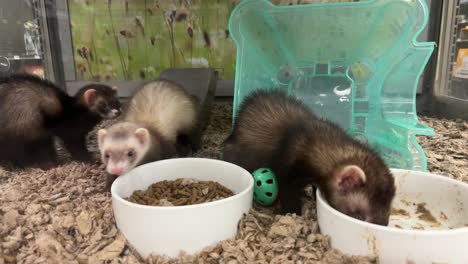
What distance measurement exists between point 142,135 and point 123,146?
0.49 ft

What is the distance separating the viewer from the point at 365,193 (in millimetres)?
1480

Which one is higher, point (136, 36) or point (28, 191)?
point (136, 36)

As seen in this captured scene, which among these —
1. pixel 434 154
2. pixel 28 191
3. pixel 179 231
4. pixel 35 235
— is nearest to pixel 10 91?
pixel 28 191

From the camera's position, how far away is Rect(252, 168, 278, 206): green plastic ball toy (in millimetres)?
1820

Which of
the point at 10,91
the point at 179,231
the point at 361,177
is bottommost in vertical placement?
the point at 179,231

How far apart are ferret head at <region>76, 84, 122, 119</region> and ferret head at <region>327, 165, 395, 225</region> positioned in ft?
6.40

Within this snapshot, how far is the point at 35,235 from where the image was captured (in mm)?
1540

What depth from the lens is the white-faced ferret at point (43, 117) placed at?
2443 mm

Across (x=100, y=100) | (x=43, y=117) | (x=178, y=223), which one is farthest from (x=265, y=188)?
(x=43, y=117)

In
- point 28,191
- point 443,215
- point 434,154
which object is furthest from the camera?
point 434,154

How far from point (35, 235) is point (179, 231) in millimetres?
697

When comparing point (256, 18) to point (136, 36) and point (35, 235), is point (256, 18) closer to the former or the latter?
point (136, 36)

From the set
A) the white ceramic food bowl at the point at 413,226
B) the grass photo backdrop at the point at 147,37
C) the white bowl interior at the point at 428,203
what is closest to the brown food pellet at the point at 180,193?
the white ceramic food bowl at the point at 413,226

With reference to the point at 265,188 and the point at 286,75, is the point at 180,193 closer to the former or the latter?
the point at 265,188
